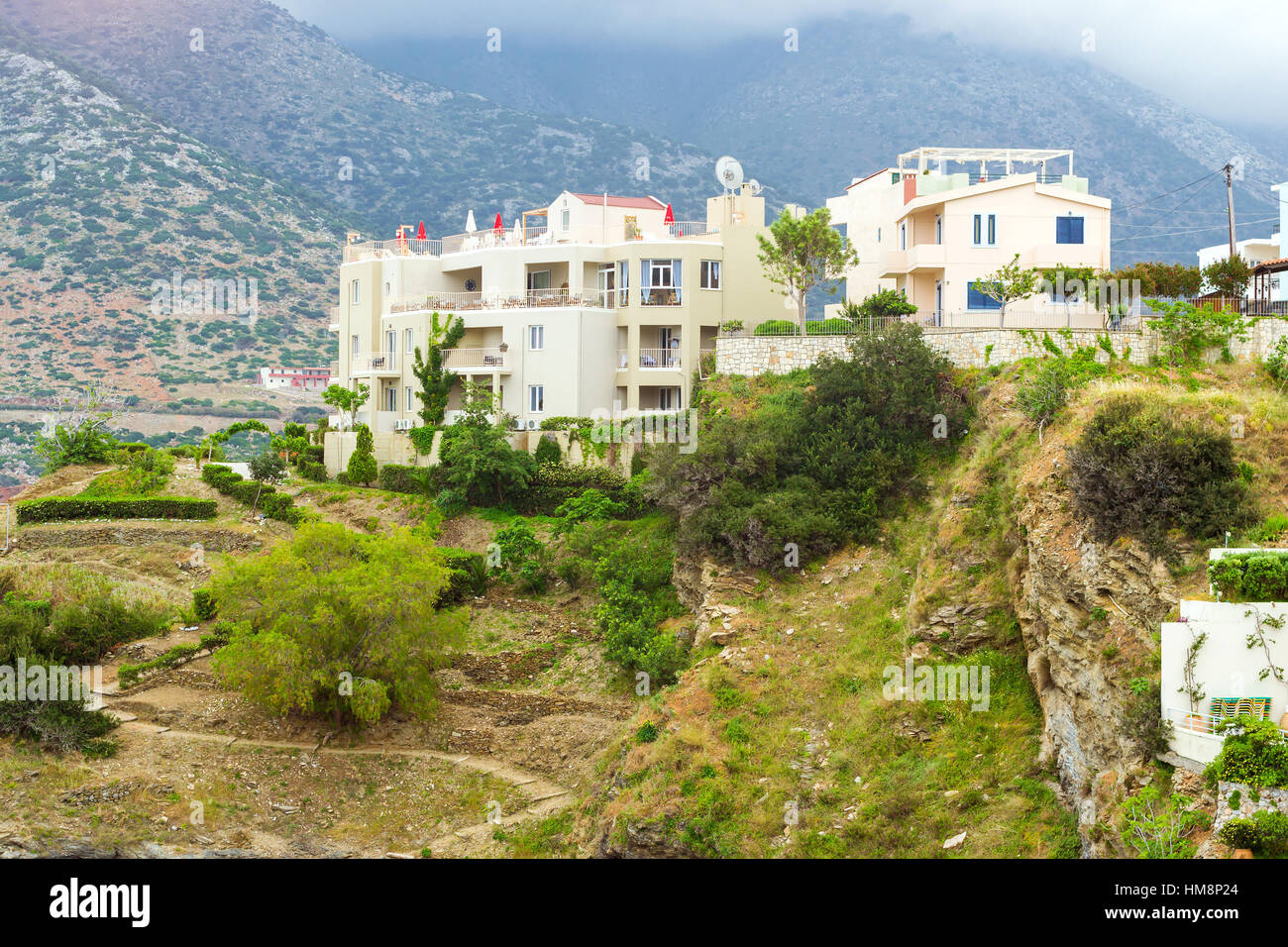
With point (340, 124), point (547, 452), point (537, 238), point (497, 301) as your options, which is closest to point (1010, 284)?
point (547, 452)

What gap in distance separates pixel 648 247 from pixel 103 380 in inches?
2728

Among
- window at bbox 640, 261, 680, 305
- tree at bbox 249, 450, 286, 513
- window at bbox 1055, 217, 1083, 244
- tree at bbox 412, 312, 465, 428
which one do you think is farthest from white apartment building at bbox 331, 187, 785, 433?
window at bbox 1055, 217, 1083, 244

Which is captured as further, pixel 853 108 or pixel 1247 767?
pixel 853 108

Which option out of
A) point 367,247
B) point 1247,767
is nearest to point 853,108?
point 367,247

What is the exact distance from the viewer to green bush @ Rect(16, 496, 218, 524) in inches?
2197

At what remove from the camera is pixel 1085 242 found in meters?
54.2

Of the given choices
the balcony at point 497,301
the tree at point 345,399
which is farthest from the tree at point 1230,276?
the tree at point 345,399

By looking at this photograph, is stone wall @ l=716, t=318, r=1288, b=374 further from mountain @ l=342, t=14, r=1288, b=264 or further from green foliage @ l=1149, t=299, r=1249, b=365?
mountain @ l=342, t=14, r=1288, b=264

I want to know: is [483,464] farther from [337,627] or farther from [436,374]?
[337,627]

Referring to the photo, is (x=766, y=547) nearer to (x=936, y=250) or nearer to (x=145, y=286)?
(x=936, y=250)

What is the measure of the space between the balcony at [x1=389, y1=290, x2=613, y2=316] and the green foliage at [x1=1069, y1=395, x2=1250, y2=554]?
31571 mm

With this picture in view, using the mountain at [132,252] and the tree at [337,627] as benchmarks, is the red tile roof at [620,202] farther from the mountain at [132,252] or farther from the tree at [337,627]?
the mountain at [132,252]

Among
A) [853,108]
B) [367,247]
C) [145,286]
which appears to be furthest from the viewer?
[853,108]

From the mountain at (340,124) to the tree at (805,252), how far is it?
348 feet
